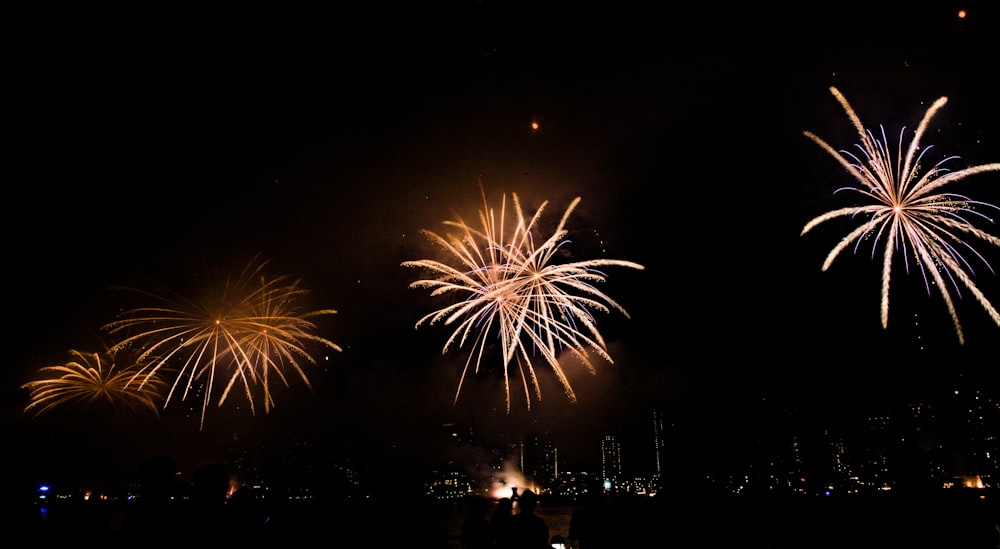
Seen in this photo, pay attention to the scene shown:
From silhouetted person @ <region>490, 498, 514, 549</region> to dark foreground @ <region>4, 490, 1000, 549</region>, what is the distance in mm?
1438

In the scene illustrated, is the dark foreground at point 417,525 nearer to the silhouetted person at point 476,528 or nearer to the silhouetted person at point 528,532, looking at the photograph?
the silhouetted person at point 528,532

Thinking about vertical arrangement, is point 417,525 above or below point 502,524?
above

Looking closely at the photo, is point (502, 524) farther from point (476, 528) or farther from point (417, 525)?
point (417, 525)

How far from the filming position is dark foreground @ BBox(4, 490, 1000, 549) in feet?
13.7

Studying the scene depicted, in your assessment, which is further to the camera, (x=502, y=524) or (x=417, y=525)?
(x=502, y=524)

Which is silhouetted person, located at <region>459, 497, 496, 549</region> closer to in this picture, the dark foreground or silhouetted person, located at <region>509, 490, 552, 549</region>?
silhouetted person, located at <region>509, 490, 552, 549</region>

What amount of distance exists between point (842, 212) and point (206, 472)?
16786mm

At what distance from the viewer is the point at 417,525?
416 centimetres

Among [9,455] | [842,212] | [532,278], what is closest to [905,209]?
[842,212]

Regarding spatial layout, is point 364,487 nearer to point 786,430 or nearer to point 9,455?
point 9,455

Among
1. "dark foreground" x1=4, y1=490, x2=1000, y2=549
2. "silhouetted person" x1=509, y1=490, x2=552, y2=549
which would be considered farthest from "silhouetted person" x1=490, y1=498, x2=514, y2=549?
"dark foreground" x1=4, y1=490, x2=1000, y2=549

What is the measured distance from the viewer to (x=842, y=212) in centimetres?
1644

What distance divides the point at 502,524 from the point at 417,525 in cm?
473

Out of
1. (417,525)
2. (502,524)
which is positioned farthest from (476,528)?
(417,525)
